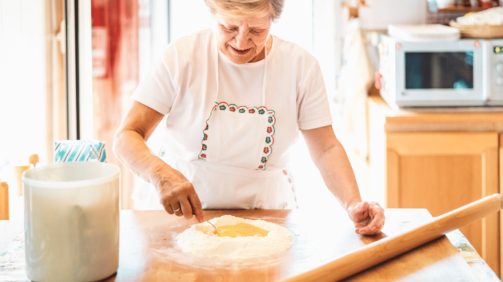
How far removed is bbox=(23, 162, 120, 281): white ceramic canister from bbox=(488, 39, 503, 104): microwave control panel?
2041mm

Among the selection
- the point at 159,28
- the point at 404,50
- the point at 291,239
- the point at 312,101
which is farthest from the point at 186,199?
the point at 159,28

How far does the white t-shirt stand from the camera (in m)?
1.40

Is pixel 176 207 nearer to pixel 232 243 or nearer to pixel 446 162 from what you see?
pixel 232 243

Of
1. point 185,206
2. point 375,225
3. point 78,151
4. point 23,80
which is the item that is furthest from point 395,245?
point 23,80

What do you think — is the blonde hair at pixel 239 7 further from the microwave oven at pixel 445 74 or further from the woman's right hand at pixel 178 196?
the microwave oven at pixel 445 74

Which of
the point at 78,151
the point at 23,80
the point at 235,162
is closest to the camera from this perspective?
the point at 78,151

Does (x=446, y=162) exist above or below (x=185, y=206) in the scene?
below

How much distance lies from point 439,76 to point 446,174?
18.7 inches

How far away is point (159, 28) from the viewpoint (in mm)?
2775

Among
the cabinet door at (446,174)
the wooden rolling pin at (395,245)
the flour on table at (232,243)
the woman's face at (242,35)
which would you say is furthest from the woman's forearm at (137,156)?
the cabinet door at (446,174)

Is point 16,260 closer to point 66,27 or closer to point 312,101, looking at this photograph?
point 312,101

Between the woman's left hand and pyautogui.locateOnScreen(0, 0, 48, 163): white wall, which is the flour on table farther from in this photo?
pyautogui.locateOnScreen(0, 0, 48, 163): white wall

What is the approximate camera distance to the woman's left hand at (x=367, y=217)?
44.6 inches

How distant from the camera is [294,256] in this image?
3.35 ft
